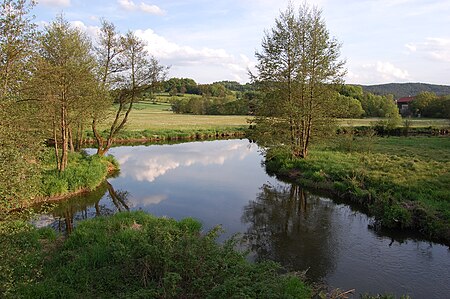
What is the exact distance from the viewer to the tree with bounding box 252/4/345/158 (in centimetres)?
2681

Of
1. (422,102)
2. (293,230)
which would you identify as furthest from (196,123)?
(422,102)

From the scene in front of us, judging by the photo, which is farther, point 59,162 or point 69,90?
point 59,162

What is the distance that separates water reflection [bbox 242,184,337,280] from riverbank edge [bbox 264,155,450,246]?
127cm

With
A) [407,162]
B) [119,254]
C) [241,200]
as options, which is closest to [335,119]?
[407,162]

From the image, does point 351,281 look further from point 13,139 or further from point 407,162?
point 407,162

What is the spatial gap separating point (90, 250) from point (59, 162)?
1228 centimetres

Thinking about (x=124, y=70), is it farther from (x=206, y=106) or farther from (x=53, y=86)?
(x=206, y=106)

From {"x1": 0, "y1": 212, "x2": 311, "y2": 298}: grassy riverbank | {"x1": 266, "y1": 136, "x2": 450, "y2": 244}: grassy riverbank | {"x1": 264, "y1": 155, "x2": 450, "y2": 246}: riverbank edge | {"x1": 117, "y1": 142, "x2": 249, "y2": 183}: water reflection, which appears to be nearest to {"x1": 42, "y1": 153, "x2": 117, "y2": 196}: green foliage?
{"x1": 117, "y1": 142, "x2": 249, "y2": 183}: water reflection

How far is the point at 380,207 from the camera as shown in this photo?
55.7 feet

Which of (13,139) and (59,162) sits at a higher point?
(13,139)

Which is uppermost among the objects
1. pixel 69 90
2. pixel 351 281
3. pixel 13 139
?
pixel 69 90

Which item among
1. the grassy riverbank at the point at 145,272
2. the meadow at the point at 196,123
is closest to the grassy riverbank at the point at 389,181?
the grassy riverbank at the point at 145,272

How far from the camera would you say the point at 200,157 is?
3603 centimetres

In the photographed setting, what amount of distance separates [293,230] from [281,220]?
1.59 m
